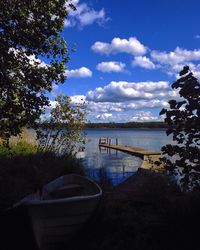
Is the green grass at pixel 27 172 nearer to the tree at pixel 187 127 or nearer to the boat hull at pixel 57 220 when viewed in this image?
the boat hull at pixel 57 220

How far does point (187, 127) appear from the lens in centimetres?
732

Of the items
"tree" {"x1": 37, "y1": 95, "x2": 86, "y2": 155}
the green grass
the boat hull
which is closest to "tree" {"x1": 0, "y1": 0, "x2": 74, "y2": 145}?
the green grass

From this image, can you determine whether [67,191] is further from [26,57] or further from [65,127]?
[65,127]

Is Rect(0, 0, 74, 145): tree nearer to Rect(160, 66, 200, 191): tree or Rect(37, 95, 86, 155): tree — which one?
Rect(160, 66, 200, 191): tree

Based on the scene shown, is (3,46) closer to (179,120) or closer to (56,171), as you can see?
(56,171)

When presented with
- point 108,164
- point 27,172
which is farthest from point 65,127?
point 108,164

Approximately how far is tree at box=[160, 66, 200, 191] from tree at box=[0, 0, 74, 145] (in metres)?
4.46

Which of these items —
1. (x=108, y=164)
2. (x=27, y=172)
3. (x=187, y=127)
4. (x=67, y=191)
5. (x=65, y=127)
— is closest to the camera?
(x=187, y=127)

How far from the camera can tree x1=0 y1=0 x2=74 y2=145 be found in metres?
10.4

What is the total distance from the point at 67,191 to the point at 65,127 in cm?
1130

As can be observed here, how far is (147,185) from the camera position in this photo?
9789 millimetres

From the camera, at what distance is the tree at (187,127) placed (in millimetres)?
7254

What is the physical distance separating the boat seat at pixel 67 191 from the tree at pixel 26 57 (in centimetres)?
216

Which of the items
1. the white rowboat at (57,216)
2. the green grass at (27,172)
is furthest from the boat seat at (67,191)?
the white rowboat at (57,216)
